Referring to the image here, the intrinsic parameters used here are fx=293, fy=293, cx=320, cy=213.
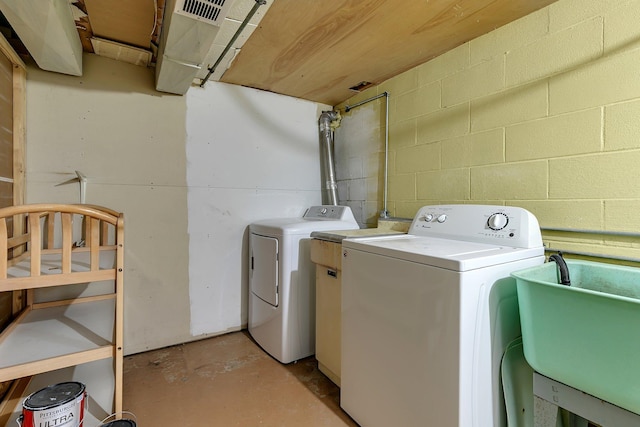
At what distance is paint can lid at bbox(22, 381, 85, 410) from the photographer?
1.10 meters

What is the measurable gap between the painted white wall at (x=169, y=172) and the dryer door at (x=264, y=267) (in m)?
0.21

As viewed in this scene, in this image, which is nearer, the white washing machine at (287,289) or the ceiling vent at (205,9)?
the ceiling vent at (205,9)

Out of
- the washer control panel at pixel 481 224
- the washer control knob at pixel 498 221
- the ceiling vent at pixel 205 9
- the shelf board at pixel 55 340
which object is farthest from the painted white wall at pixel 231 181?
the washer control knob at pixel 498 221

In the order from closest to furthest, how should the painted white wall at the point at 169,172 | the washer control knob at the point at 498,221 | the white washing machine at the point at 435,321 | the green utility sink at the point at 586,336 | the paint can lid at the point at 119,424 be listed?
the green utility sink at the point at 586,336 → the white washing machine at the point at 435,321 → the paint can lid at the point at 119,424 → the washer control knob at the point at 498,221 → the painted white wall at the point at 169,172

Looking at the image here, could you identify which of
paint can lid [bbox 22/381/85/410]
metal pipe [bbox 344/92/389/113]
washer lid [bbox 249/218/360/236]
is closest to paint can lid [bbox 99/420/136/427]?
paint can lid [bbox 22/381/85/410]

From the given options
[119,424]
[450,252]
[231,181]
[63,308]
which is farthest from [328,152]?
[119,424]

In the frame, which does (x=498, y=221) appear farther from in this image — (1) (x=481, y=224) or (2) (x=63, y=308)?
(2) (x=63, y=308)

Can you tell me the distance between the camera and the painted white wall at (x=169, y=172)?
76.5 inches

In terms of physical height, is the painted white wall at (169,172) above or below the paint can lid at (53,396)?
above

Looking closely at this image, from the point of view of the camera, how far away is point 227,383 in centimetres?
186

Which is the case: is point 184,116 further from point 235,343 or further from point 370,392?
point 370,392

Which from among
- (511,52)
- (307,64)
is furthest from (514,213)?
(307,64)

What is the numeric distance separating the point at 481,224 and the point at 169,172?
2158mm

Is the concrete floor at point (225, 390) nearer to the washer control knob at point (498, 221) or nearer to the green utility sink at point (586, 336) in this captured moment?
the green utility sink at point (586, 336)
